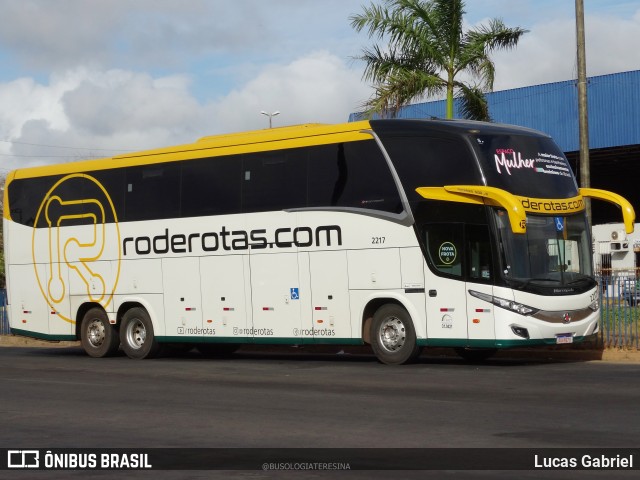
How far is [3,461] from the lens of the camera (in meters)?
10.2

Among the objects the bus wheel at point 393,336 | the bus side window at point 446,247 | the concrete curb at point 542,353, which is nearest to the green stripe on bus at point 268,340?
the bus wheel at point 393,336

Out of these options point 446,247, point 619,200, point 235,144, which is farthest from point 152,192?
point 619,200

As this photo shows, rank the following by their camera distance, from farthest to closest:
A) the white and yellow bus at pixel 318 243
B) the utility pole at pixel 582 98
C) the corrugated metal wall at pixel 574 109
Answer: the corrugated metal wall at pixel 574 109 < the utility pole at pixel 582 98 < the white and yellow bus at pixel 318 243

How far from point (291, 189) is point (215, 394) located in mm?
6748

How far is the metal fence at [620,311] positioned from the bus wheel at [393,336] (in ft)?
12.4

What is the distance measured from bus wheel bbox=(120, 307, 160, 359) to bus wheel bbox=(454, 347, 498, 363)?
258 inches

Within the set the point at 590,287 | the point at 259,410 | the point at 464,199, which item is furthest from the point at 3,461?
the point at 590,287

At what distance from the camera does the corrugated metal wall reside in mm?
51375

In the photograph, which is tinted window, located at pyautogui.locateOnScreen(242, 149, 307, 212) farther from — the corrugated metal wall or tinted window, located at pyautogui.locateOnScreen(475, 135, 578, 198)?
the corrugated metal wall

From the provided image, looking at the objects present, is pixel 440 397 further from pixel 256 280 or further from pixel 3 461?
pixel 256 280

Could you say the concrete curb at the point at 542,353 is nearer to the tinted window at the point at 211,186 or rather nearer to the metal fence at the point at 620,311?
the metal fence at the point at 620,311

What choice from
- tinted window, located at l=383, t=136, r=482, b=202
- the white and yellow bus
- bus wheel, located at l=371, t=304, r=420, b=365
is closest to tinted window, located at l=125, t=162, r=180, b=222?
the white and yellow bus

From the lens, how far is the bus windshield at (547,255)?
1944cm

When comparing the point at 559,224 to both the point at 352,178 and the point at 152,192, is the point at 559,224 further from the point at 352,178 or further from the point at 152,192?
the point at 152,192
